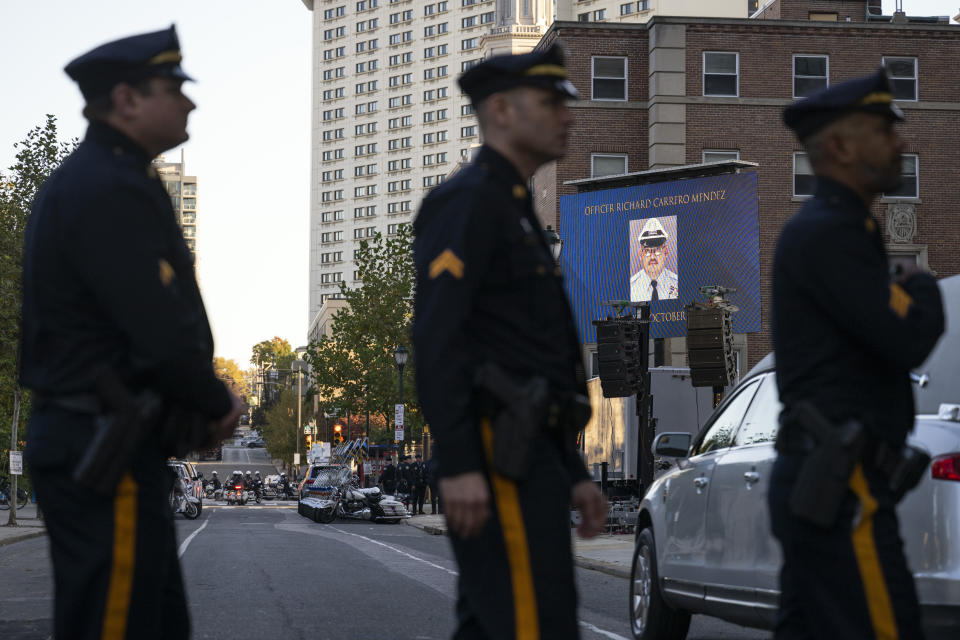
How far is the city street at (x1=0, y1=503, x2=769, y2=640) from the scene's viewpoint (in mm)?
9727

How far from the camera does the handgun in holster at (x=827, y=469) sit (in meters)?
3.64

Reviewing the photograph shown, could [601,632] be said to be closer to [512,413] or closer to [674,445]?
[674,445]

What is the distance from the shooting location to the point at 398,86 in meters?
142

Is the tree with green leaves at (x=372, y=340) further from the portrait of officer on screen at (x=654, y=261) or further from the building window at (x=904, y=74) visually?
the building window at (x=904, y=74)

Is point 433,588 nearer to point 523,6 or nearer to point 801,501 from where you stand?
point 801,501

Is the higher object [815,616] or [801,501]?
[801,501]

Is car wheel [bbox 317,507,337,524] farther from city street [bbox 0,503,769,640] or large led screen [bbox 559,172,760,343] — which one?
city street [bbox 0,503,769,640]

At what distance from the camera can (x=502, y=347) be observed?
3.64 meters

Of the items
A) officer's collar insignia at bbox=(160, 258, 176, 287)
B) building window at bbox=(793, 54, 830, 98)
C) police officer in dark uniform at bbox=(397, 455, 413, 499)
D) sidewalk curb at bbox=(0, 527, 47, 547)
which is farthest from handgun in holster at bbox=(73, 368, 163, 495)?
building window at bbox=(793, 54, 830, 98)

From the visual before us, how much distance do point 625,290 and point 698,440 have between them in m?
29.2

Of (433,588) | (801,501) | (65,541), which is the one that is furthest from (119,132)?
(433,588)

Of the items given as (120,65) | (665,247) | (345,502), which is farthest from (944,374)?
(345,502)

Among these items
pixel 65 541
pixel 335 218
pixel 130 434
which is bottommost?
pixel 65 541

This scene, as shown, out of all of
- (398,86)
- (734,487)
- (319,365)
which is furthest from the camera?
(398,86)
